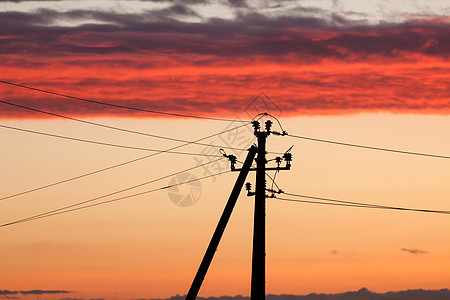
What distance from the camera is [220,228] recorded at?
54.7 m

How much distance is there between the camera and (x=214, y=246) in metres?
54.4

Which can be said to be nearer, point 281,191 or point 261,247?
point 261,247

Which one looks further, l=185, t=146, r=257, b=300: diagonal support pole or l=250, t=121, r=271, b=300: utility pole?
l=250, t=121, r=271, b=300: utility pole

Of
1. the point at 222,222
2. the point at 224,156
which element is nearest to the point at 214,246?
the point at 222,222

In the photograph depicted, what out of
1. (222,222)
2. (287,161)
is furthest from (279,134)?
(222,222)

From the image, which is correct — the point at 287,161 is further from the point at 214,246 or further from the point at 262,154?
the point at 214,246

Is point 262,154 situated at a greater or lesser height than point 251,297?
greater

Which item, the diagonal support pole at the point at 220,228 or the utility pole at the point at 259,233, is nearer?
the diagonal support pole at the point at 220,228

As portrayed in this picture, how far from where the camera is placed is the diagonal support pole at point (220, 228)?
53656 millimetres

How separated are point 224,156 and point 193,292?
269 inches

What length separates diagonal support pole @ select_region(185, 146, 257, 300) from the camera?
53656 millimetres

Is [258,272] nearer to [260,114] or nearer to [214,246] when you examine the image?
[214,246]

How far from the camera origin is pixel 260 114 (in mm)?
56594

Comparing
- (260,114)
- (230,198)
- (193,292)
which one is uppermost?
(260,114)
